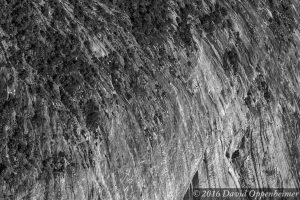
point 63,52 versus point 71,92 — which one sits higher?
point 63,52

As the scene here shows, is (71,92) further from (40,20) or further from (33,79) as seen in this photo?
(40,20)

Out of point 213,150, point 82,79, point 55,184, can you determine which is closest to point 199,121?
point 213,150

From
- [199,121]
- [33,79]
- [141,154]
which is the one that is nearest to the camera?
[33,79]

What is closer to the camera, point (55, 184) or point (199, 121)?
point (55, 184)

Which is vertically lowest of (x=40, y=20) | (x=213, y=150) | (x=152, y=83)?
(x=213, y=150)
